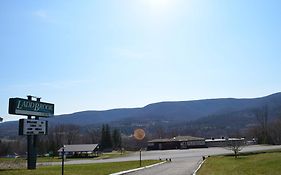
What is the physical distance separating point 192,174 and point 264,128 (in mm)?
110490

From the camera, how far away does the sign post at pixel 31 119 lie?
37406 mm

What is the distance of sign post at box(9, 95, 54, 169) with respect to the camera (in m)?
37.4

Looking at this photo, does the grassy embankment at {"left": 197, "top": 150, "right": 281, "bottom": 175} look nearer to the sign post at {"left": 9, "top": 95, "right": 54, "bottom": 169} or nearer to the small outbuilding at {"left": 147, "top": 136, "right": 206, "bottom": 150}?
the sign post at {"left": 9, "top": 95, "right": 54, "bottom": 169}

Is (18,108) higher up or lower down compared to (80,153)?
higher up

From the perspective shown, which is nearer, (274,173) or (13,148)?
(274,173)

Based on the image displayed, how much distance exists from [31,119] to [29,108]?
1.35 m

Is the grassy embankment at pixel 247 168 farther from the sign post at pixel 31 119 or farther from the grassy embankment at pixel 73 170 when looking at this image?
the sign post at pixel 31 119

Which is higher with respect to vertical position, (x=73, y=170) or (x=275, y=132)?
(x=275, y=132)

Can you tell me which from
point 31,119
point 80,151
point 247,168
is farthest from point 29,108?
point 80,151

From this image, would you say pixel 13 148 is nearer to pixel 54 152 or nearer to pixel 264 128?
pixel 54 152

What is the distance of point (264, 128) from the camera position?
13100 cm

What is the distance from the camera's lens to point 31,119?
39625 millimetres

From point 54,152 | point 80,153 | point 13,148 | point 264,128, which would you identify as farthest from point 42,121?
point 13,148

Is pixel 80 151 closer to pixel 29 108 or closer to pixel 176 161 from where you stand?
pixel 176 161
